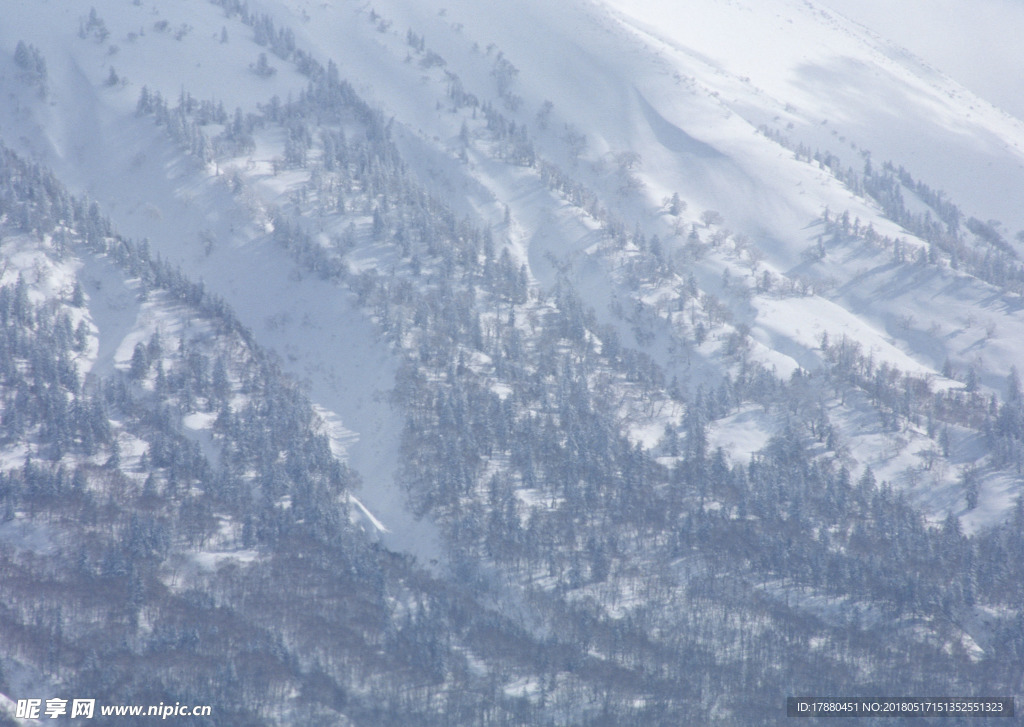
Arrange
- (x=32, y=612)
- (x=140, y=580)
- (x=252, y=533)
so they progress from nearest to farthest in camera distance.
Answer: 1. (x=32, y=612)
2. (x=140, y=580)
3. (x=252, y=533)

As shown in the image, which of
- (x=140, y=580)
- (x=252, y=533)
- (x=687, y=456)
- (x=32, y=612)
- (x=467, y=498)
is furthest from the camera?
(x=687, y=456)

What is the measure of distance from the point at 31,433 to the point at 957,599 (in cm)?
15066

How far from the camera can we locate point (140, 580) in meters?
145

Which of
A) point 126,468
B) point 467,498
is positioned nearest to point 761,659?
point 467,498

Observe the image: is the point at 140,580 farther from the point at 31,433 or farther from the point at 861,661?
the point at 861,661

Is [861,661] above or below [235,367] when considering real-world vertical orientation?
below

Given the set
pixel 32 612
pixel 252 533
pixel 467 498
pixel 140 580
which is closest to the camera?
A: pixel 32 612

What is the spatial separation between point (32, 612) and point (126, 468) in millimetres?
30018

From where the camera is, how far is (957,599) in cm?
16012

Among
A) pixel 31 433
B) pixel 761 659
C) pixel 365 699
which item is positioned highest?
pixel 31 433

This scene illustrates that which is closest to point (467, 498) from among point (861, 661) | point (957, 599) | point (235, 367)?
point (235, 367)

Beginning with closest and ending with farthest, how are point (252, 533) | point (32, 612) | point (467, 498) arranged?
1. point (32, 612)
2. point (252, 533)
3. point (467, 498)

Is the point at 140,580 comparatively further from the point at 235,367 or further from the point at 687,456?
the point at 687,456

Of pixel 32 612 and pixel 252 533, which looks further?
pixel 252 533
